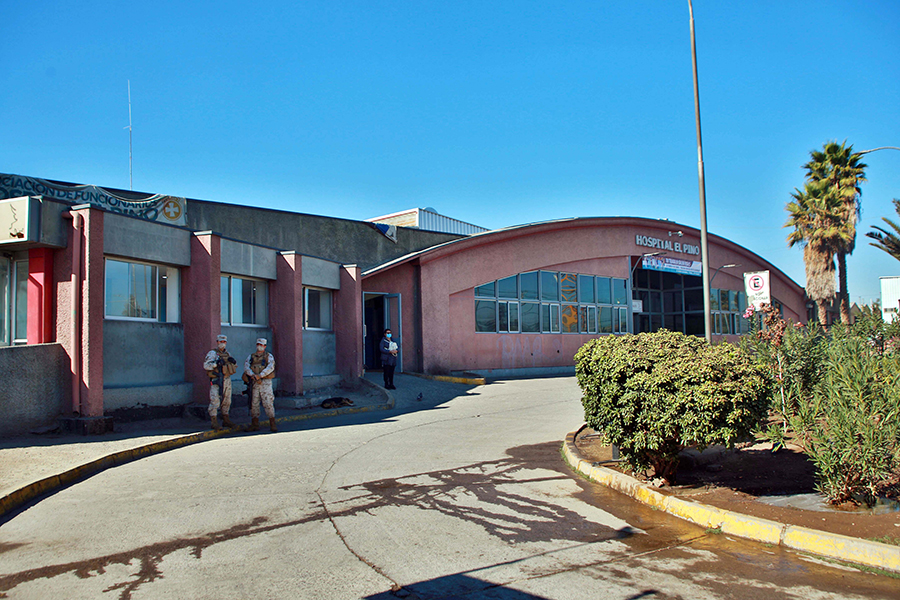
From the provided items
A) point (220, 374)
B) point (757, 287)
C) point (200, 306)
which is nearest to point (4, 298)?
point (200, 306)

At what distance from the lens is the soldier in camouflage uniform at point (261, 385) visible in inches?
498

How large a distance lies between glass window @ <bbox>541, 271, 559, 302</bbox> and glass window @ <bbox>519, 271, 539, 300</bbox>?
0.46 metres

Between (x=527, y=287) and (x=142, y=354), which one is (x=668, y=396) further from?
(x=527, y=287)

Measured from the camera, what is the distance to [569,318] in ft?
100

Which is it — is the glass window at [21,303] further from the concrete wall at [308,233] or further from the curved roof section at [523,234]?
the curved roof section at [523,234]

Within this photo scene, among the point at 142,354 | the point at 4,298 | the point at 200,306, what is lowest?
the point at 142,354

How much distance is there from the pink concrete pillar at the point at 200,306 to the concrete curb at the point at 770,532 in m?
9.67

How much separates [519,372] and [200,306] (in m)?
16.1

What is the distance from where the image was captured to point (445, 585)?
446cm

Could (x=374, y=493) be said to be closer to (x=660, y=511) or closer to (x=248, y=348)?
(x=660, y=511)

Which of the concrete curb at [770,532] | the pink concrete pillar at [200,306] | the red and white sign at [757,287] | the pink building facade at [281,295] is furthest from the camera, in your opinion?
the red and white sign at [757,287]

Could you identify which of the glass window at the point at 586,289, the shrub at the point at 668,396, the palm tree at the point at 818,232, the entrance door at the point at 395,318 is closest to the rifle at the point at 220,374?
the shrub at the point at 668,396

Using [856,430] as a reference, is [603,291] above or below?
above

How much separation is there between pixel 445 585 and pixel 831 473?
4.05 meters
